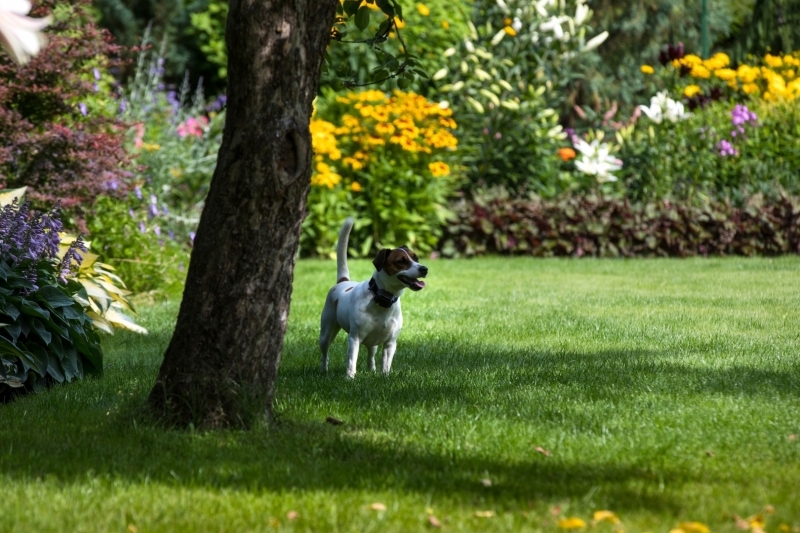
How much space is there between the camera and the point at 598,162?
12680 millimetres

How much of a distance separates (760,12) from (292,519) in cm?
1999

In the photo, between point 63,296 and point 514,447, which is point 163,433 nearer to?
point 514,447

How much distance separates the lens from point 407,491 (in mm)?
3025

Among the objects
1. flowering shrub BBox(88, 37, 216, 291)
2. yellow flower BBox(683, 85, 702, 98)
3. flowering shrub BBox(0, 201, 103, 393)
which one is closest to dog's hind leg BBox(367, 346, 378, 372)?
flowering shrub BBox(0, 201, 103, 393)

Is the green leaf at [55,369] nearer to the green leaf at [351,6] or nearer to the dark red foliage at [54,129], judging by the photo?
the green leaf at [351,6]

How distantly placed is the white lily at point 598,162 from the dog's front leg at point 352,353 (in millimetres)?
8152

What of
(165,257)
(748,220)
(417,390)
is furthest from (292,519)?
(748,220)

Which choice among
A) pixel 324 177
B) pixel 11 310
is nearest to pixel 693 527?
pixel 11 310

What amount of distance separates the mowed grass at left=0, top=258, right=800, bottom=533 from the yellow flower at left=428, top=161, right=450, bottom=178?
17.0 ft

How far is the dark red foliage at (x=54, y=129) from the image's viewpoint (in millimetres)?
7383

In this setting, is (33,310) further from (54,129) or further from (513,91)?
(513,91)

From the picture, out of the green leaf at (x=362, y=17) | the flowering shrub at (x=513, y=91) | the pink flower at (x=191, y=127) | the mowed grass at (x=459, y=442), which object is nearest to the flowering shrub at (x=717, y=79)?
the flowering shrub at (x=513, y=91)

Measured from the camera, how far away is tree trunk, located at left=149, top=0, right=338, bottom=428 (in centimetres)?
361

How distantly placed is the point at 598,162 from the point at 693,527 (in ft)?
34.8
